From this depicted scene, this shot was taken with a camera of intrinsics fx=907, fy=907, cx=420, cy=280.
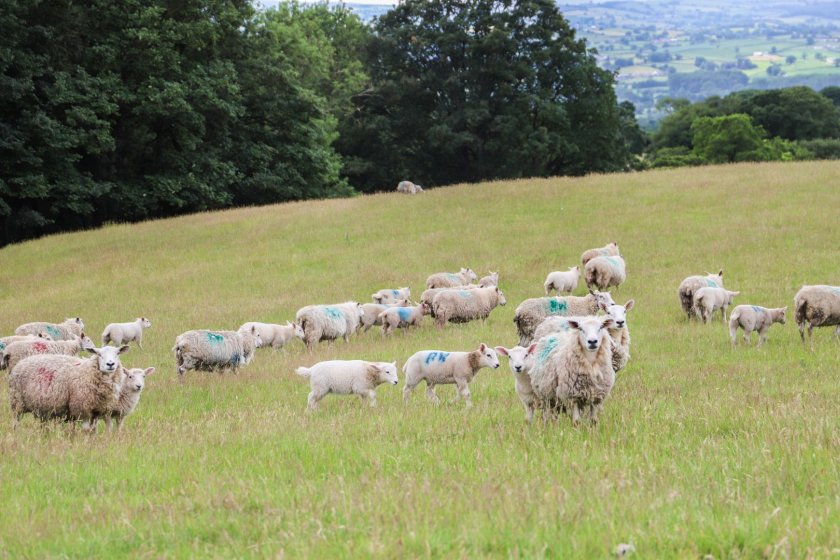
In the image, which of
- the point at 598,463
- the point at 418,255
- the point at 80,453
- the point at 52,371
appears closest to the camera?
the point at 598,463

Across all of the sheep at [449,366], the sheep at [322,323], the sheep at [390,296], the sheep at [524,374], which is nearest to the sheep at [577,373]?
the sheep at [524,374]

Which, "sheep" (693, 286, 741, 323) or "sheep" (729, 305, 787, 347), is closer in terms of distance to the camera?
"sheep" (729, 305, 787, 347)

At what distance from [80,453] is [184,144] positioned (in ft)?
134

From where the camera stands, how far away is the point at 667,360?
14367 millimetres

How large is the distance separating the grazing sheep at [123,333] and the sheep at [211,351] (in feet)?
16.4

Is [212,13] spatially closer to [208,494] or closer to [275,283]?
[275,283]

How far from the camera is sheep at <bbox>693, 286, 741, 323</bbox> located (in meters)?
18.3

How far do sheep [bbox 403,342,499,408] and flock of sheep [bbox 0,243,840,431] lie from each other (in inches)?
0.6

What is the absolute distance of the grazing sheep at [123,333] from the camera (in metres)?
20.3

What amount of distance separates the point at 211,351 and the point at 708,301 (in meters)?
9.82

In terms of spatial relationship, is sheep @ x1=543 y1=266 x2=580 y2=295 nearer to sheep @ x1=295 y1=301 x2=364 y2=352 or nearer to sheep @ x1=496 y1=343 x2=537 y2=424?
sheep @ x1=295 y1=301 x2=364 y2=352

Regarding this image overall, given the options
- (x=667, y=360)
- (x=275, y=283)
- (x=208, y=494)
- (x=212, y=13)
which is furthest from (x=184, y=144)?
(x=208, y=494)

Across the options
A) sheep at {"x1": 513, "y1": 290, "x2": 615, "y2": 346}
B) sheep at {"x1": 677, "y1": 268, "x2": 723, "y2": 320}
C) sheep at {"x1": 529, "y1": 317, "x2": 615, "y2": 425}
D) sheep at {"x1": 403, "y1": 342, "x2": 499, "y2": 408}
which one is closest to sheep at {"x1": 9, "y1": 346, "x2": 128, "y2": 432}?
sheep at {"x1": 403, "y1": 342, "x2": 499, "y2": 408}

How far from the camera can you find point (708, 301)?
60.1ft
